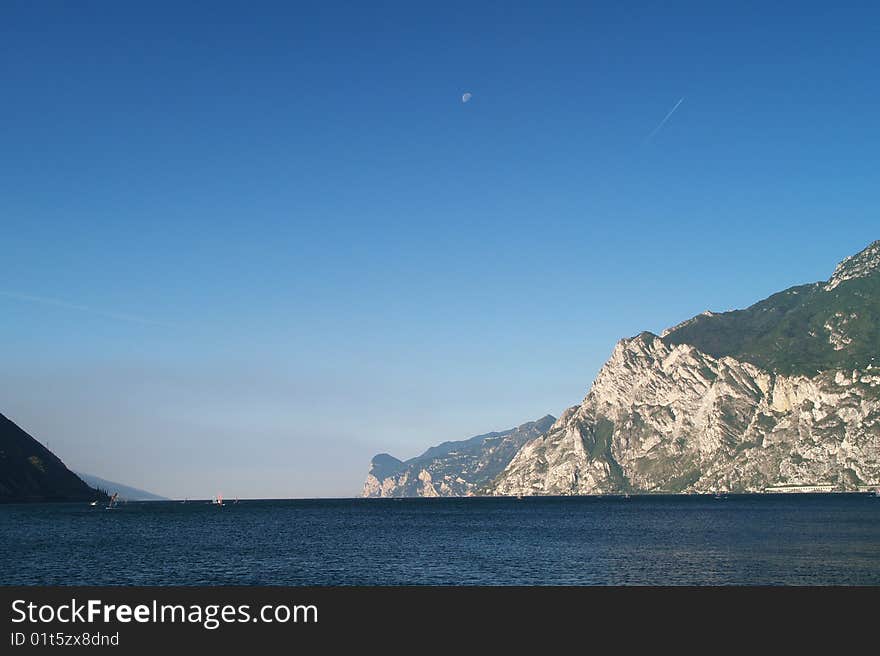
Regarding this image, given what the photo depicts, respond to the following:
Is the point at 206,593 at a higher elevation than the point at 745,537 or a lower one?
higher

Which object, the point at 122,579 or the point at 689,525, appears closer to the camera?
the point at 122,579

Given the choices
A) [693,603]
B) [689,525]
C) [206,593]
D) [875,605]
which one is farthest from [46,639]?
[689,525]

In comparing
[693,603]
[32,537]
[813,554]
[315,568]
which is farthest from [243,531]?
[693,603]

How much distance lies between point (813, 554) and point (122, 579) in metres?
94.6

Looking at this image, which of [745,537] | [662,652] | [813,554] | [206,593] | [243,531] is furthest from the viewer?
[243,531]

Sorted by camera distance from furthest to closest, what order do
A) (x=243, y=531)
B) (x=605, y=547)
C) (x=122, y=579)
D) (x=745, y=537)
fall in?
(x=243, y=531)
(x=745, y=537)
(x=605, y=547)
(x=122, y=579)

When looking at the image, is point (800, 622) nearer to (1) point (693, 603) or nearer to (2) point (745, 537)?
(1) point (693, 603)

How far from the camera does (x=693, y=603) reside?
140 feet

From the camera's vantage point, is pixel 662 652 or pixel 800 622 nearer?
pixel 662 652

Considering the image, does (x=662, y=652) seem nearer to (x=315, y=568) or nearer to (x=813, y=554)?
(x=315, y=568)

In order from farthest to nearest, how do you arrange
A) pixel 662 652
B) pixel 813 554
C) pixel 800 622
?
pixel 813 554 → pixel 800 622 → pixel 662 652

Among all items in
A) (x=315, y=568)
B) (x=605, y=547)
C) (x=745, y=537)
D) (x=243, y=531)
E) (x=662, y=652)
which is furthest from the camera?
(x=243, y=531)

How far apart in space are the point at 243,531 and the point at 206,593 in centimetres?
16660

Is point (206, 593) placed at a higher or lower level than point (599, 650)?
higher
